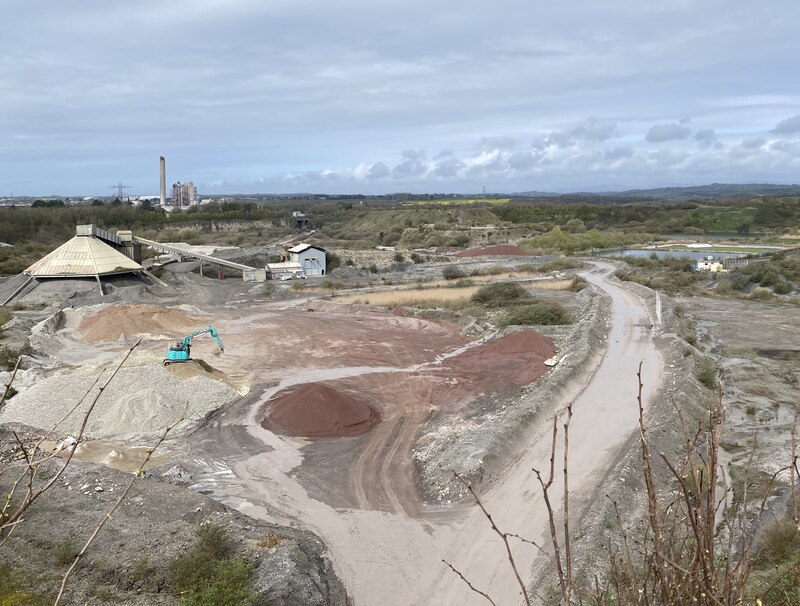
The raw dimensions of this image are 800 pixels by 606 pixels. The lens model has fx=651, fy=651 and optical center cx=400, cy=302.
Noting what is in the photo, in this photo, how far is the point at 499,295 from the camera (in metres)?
43.4

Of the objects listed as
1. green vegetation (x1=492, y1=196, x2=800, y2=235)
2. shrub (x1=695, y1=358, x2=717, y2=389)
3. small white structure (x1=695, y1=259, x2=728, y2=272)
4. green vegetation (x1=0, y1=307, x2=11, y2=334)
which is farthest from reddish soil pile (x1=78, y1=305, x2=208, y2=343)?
green vegetation (x1=492, y1=196, x2=800, y2=235)

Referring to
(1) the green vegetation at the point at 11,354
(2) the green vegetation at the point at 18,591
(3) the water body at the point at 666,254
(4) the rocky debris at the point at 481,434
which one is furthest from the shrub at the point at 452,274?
(2) the green vegetation at the point at 18,591

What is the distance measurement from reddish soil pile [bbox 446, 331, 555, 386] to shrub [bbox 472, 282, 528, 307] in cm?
1076

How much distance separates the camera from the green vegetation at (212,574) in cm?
1032

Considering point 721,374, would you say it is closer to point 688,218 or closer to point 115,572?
point 115,572

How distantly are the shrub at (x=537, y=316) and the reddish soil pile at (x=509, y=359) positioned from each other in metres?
3.92

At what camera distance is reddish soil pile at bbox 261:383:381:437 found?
65.0 ft

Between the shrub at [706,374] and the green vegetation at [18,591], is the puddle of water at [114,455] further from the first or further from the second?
the shrub at [706,374]

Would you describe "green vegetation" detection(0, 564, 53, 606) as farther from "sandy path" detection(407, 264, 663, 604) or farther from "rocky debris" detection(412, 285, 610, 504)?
"rocky debris" detection(412, 285, 610, 504)

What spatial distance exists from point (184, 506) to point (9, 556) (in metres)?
3.51

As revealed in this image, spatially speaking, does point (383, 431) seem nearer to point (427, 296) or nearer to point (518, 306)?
point (518, 306)

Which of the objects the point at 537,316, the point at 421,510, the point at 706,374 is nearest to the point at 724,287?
the point at 537,316

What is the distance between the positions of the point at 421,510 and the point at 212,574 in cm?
478

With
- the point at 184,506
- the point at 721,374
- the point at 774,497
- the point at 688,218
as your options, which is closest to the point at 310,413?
the point at 184,506
